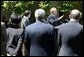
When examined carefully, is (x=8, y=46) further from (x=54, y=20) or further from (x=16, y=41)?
A: (x=54, y=20)

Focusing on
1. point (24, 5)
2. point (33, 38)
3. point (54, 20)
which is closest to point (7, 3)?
point (24, 5)

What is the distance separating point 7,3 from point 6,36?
8.74m

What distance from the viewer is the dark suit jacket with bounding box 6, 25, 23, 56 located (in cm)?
740

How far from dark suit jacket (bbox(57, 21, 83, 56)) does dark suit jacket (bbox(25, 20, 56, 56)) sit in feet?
0.76

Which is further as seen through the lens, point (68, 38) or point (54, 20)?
point (54, 20)

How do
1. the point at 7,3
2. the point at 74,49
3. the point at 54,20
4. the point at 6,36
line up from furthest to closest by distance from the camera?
the point at 7,3, the point at 54,20, the point at 6,36, the point at 74,49

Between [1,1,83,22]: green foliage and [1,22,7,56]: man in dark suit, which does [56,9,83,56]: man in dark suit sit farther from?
[1,1,83,22]: green foliage

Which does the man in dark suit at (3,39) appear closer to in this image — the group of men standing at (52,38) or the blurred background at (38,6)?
the group of men standing at (52,38)

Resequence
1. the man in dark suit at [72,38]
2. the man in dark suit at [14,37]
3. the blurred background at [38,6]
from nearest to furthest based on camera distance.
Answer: the man in dark suit at [72,38]
the man in dark suit at [14,37]
the blurred background at [38,6]

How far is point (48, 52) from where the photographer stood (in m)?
6.55

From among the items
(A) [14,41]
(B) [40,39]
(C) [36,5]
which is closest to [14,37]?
(A) [14,41]

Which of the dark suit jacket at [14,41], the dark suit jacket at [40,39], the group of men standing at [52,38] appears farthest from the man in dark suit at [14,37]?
the dark suit jacket at [40,39]

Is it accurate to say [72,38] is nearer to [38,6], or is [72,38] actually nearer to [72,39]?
[72,39]

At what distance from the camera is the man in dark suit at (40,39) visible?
647 centimetres
